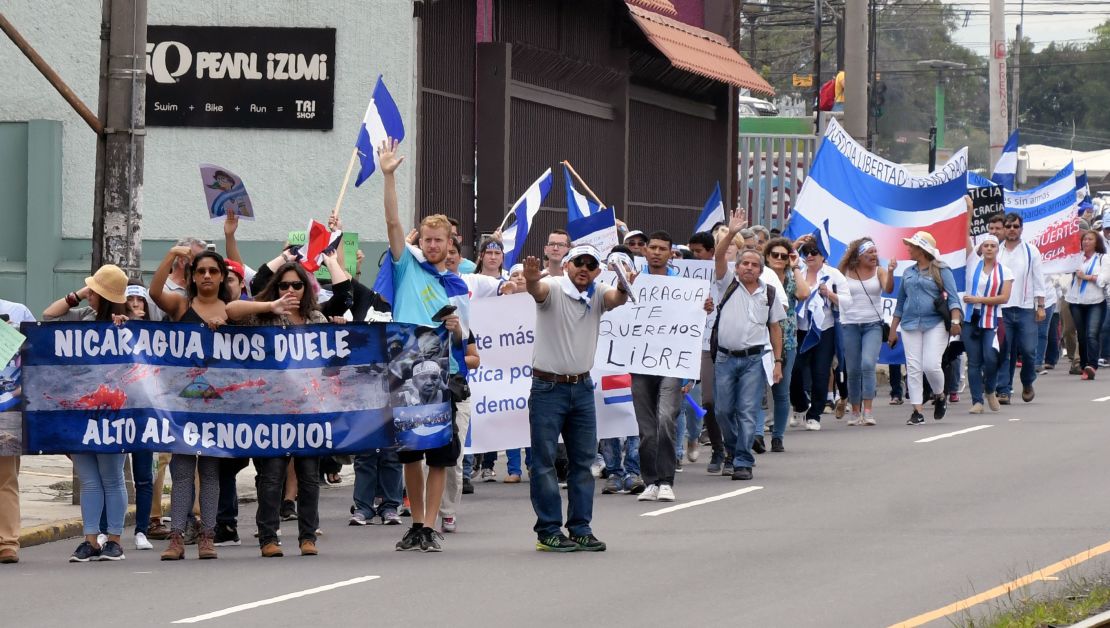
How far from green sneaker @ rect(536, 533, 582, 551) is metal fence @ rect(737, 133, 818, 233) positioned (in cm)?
2325

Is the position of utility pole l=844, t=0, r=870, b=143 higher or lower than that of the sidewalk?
higher

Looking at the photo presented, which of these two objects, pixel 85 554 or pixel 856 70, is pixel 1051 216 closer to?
pixel 856 70

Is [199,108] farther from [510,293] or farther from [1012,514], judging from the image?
[1012,514]

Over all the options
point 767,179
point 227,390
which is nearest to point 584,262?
point 227,390

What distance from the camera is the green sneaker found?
11242mm

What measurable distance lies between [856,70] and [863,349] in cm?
710

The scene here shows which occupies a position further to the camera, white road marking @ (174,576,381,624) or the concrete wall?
the concrete wall

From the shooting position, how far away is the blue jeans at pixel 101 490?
11.2m

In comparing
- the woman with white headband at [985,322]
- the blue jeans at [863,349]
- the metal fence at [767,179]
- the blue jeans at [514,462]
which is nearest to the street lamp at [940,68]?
the metal fence at [767,179]

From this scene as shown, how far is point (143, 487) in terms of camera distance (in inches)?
463

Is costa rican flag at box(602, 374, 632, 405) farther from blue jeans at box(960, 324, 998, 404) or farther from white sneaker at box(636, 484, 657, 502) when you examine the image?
blue jeans at box(960, 324, 998, 404)

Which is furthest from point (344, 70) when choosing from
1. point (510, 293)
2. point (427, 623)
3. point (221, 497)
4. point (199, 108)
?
point (427, 623)

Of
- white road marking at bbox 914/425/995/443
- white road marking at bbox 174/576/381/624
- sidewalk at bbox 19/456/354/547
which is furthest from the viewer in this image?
white road marking at bbox 914/425/995/443

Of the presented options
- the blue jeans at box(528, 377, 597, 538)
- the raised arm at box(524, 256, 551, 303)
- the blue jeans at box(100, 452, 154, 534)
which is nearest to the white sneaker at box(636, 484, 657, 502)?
the blue jeans at box(528, 377, 597, 538)
